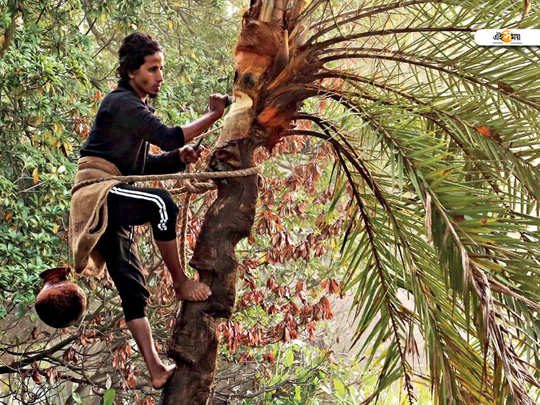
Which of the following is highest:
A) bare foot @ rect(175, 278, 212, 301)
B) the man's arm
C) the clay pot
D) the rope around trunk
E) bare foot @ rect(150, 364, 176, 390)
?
the man's arm

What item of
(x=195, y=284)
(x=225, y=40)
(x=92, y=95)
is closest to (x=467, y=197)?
(x=195, y=284)

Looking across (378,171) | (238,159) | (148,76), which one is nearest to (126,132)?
(148,76)

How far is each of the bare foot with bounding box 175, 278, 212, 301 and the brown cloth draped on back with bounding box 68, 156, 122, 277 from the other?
440mm

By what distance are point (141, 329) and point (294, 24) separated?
165 centimetres

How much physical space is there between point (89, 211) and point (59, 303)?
44 cm

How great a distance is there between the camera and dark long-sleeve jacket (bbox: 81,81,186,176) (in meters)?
3.03

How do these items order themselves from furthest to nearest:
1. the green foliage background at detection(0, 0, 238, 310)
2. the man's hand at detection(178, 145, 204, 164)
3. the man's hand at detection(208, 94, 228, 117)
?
the green foliage background at detection(0, 0, 238, 310), the man's hand at detection(178, 145, 204, 164), the man's hand at detection(208, 94, 228, 117)

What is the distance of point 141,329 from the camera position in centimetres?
309

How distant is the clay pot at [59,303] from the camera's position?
3.07 meters

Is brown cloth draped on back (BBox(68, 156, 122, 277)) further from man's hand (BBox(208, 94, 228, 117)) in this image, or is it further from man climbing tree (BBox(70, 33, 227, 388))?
man's hand (BBox(208, 94, 228, 117))

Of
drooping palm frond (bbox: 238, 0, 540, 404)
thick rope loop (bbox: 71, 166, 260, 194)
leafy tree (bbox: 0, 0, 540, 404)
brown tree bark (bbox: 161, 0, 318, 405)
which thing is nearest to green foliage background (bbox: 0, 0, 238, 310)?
leafy tree (bbox: 0, 0, 540, 404)

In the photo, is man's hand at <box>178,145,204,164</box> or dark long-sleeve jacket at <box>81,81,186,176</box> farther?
man's hand at <box>178,145,204,164</box>

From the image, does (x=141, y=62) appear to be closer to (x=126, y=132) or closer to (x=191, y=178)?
(x=126, y=132)

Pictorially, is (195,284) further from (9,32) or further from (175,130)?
(9,32)
